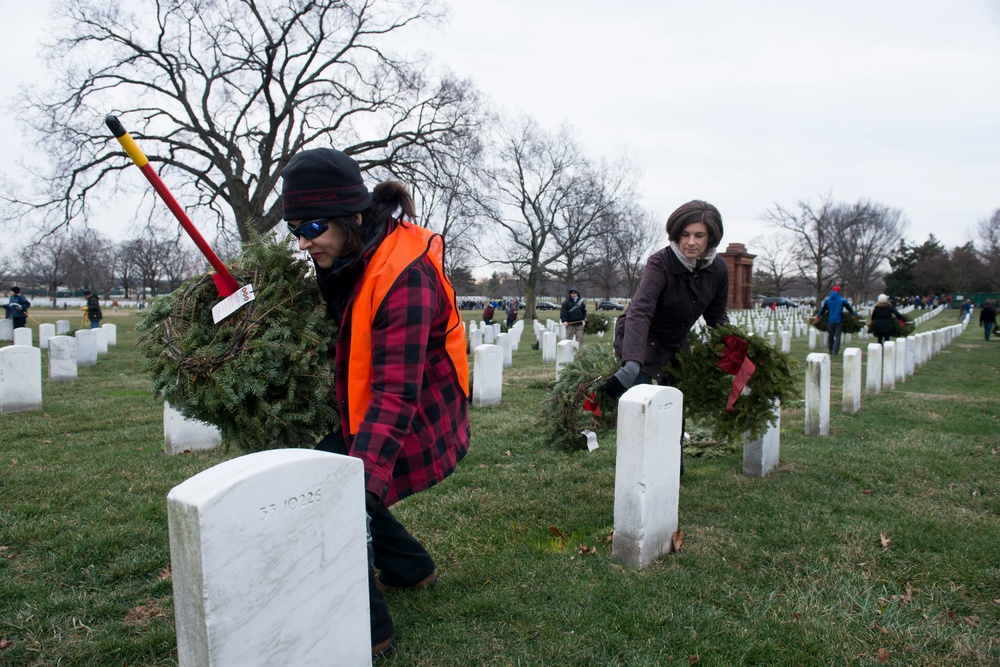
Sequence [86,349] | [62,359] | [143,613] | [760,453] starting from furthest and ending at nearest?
1. [86,349]
2. [62,359]
3. [760,453]
4. [143,613]

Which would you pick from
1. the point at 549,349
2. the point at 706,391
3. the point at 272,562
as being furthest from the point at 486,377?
the point at 272,562

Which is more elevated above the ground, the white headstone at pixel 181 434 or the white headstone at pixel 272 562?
the white headstone at pixel 272 562

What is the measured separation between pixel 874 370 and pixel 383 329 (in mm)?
10917

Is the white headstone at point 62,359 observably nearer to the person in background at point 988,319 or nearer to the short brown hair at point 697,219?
the short brown hair at point 697,219

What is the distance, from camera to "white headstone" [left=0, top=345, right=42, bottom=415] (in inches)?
332

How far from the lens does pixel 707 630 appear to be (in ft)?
9.82

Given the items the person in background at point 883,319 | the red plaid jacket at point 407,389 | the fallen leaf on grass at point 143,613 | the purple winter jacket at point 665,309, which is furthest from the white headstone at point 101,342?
the person in background at point 883,319

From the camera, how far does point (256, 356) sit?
271cm

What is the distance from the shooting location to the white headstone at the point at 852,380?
348 inches

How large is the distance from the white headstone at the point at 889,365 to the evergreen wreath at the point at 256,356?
12142 millimetres

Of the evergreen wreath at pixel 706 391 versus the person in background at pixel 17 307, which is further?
the person in background at pixel 17 307

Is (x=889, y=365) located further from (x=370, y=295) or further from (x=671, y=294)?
(x=370, y=295)

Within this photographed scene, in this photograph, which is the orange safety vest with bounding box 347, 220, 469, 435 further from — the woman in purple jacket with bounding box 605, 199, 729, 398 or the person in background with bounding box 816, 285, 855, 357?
the person in background with bounding box 816, 285, 855, 357

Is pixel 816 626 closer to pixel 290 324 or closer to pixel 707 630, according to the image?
pixel 707 630
